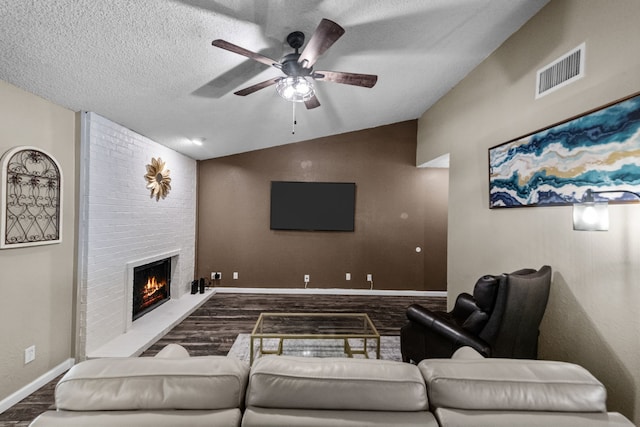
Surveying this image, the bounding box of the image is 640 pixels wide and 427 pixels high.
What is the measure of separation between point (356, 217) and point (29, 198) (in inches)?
168

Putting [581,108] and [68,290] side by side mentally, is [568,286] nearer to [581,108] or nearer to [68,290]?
[581,108]

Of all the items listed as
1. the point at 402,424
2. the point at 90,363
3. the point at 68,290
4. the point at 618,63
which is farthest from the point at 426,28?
the point at 68,290

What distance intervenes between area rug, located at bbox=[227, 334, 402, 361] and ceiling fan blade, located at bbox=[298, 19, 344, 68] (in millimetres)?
2703

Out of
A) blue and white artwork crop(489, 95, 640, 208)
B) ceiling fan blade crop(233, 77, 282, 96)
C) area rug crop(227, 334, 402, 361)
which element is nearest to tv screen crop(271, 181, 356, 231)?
area rug crop(227, 334, 402, 361)

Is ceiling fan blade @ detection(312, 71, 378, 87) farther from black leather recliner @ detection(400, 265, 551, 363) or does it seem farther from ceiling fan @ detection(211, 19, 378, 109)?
black leather recliner @ detection(400, 265, 551, 363)

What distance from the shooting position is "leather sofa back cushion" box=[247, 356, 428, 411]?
976 millimetres

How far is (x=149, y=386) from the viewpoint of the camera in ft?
3.18

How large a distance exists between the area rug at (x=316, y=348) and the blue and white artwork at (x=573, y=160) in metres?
1.95

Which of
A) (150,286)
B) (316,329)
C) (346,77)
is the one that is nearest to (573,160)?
(346,77)

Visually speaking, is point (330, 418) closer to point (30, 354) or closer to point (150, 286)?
point (30, 354)

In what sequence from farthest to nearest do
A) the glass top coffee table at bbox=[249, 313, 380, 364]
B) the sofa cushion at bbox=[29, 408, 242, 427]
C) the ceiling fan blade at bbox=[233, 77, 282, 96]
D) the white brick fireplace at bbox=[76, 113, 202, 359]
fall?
the glass top coffee table at bbox=[249, 313, 380, 364], the white brick fireplace at bbox=[76, 113, 202, 359], the ceiling fan blade at bbox=[233, 77, 282, 96], the sofa cushion at bbox=[29, 408, 242, 427]

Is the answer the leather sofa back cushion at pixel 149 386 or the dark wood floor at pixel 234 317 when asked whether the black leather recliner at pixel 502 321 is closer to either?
the dark wood floor at pixel 234 317

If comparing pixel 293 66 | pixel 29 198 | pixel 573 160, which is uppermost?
pixel 293 66

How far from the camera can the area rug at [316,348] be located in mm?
2871
